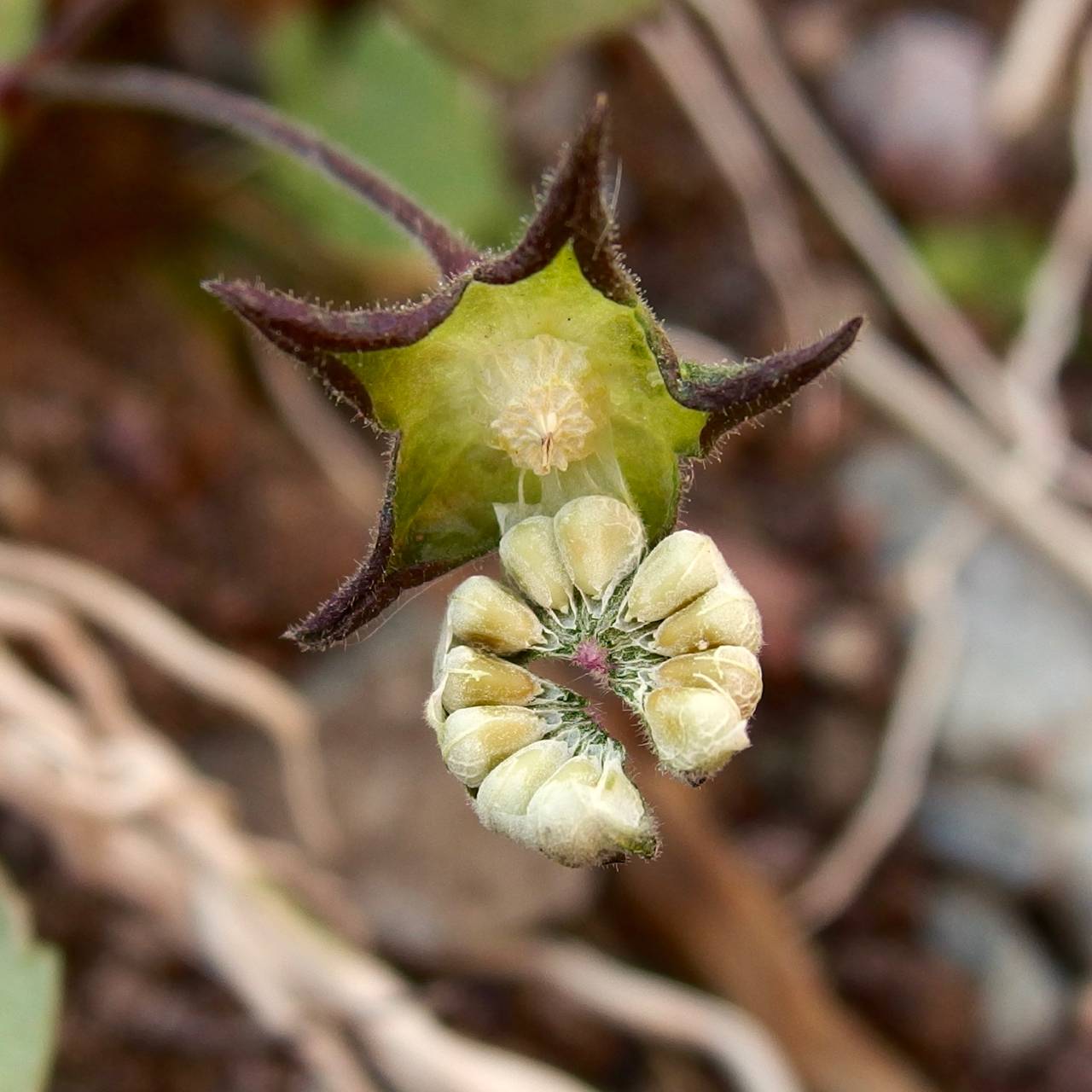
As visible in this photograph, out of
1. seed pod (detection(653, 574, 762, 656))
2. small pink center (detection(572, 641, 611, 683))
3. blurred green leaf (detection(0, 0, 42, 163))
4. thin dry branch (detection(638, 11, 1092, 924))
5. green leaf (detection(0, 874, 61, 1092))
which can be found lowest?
green leaf (detection(0, 874, 61, 1092))

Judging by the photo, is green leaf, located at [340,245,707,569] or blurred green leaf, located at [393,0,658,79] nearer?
green leaf, located at [340,245,707,569]

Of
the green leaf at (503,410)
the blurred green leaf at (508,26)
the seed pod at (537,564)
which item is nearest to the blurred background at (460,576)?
the blurred green leaf at (508,26)

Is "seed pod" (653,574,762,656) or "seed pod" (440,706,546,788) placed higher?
"seed pod" (653,574,762,656)

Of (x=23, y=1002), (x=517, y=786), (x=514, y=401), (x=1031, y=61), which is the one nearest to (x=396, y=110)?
(x=1031, y=61)

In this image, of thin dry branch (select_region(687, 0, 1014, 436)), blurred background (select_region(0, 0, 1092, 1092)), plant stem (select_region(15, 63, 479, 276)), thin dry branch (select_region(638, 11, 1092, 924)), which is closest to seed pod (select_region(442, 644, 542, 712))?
plant stem (select_region(15, 63, 479, 276))

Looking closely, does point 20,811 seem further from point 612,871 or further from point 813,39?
point 813,39

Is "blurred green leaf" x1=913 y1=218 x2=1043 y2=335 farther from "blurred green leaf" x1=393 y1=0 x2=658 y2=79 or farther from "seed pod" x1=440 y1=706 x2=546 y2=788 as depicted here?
"seed pod" x1=440 y1=706 x2=546 y2=788

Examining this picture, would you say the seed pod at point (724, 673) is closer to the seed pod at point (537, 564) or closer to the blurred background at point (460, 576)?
the seed pod at point (537, 564)


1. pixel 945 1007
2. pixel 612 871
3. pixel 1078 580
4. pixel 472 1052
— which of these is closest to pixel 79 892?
pixel 472 1052

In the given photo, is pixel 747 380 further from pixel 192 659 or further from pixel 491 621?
pixel 192 659
